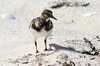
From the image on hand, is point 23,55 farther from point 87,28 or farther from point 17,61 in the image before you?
point 87,28

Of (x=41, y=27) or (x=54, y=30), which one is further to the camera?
(x=54, y=30)

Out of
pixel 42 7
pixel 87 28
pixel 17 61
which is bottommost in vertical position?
pixel 17 61

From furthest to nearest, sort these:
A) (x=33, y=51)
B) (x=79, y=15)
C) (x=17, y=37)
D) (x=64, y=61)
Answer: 1. (x=79, y=15)
2. (x=17, y=37)
3. (x=33, y=51)
4. (x=64, y=61)

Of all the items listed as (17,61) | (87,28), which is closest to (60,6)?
(87,28)

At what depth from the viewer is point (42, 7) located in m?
11.9

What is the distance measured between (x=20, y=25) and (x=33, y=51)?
283cm

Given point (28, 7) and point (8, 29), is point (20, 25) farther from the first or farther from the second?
point (28, 7)

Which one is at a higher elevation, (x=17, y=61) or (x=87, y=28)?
(x=87, y=28)

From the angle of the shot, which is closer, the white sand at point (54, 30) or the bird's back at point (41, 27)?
the bird's back at point (41, 27)

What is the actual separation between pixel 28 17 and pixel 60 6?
1209 millimetres

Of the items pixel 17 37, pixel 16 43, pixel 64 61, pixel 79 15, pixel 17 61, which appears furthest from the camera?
pixel 79 15

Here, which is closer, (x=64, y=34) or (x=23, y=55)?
(x=23, y=55)

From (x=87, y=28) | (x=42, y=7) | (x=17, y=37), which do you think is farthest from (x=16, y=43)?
(x=42, y=7)

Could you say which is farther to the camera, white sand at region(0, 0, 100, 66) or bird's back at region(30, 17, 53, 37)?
white sand at region(0, 0, 100, 66)
